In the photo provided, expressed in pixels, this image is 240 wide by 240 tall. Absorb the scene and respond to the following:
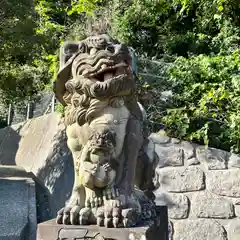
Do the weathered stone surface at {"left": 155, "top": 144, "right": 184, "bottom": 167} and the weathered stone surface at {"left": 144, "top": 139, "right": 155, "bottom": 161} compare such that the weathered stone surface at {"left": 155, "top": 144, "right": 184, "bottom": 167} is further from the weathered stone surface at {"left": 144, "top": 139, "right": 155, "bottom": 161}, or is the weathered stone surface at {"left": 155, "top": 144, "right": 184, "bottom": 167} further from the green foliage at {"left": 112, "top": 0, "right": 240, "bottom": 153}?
the weathered stone surface at {"left": 144, "top": 139, "right": 155, "bottom": 161}

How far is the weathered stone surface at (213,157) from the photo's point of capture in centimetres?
441

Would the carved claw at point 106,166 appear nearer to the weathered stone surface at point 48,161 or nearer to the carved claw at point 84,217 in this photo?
the carved claw at point 84,217

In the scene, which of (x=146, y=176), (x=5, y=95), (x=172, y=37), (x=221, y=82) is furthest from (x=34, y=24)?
(x=146, y=176)

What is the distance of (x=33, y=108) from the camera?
10.7m

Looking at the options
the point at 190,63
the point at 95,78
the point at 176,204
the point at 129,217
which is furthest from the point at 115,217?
the point at 190,63

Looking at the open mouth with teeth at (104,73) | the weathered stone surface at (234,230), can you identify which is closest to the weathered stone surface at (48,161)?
the weathered stone surface at (234,230)

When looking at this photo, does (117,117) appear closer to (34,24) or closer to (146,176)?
(146,176)

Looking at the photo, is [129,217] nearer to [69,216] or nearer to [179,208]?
[69,216]

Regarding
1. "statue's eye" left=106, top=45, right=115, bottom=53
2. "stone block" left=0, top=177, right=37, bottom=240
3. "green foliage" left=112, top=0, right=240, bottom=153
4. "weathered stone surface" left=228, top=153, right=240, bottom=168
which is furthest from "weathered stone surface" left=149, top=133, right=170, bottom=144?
"statue's eye" left=106, top=45, right=115, bottom=53

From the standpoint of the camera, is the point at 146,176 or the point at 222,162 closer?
the point at 146,176

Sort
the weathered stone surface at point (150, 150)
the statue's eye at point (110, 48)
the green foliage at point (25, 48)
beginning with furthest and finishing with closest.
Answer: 1. the green foliage at point (25, 48)
2. the weathered stone surface at point (150, 150)
3. the statue's eye at point (110, 48)

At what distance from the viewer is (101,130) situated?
2.12 meters

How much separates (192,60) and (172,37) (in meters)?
1.04

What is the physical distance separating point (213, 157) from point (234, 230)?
0.80 metres
